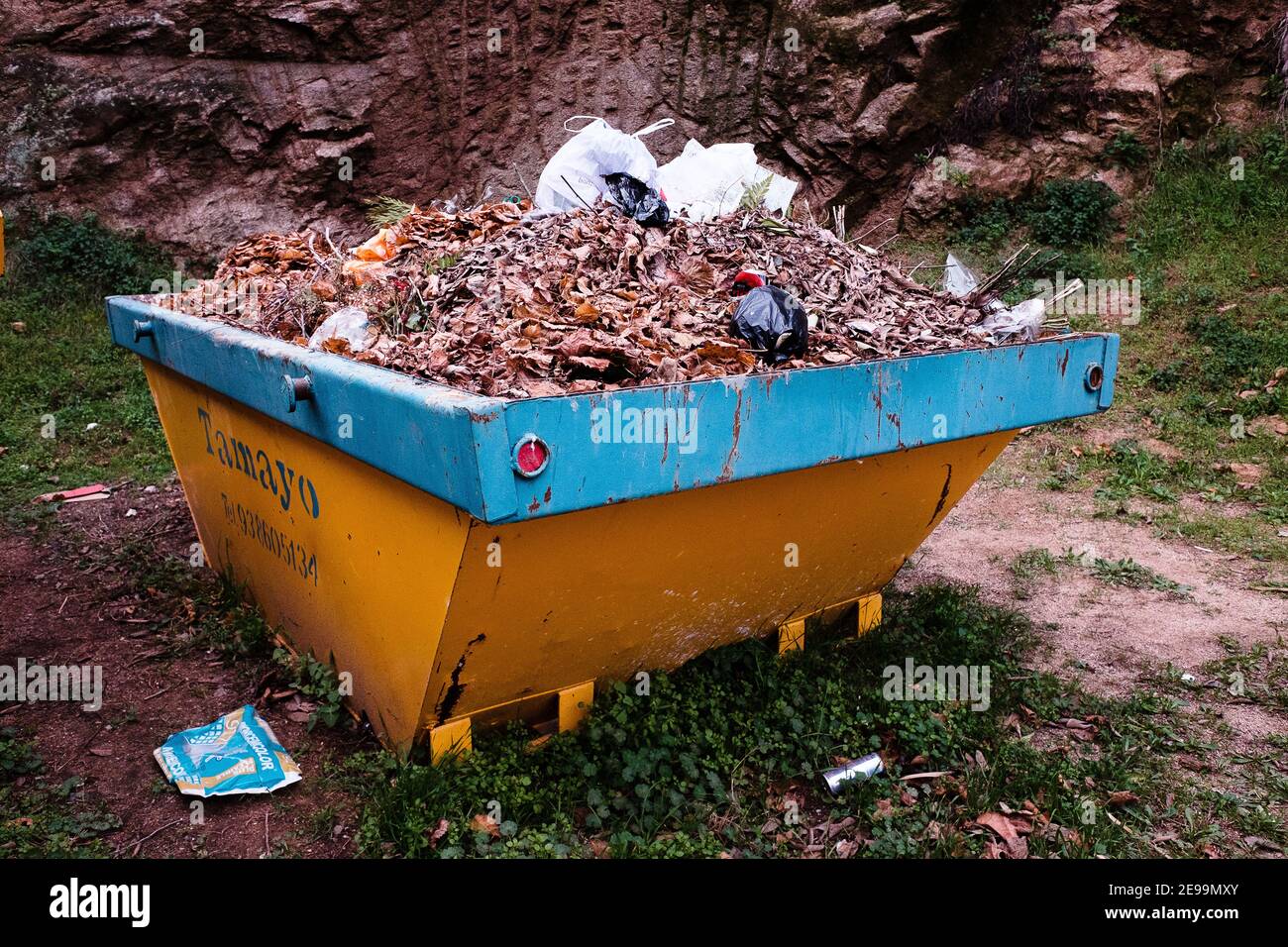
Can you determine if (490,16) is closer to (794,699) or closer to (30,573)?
(30,573)

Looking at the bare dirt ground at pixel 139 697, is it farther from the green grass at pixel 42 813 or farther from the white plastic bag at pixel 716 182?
the white plastic bag at pixel 716 182

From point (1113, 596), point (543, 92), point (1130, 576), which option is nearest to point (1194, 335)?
point (1130, 576)

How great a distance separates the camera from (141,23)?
24.4ft

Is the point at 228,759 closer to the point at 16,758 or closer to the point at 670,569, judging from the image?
the point at 16,758

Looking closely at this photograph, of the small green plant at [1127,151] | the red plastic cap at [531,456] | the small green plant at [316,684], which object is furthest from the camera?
the small green plant at [1127,151]

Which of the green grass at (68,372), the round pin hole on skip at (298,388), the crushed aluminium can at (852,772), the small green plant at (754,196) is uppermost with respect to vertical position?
the small green plant at (754,196)

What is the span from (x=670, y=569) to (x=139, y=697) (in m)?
1.67

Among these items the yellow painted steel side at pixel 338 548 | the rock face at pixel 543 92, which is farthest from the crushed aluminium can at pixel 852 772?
the rock face at pixel 543 92

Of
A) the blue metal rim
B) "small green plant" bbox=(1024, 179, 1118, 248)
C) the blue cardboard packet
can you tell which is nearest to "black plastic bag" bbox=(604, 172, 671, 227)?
the blue metal rim

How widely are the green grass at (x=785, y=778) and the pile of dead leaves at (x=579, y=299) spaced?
947 millimetres

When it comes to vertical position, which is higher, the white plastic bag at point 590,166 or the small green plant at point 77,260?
the white plastic bag at point 590,166

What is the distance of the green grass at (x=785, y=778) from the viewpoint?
224 centimetres

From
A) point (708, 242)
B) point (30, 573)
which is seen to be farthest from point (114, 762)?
point (708, 242)

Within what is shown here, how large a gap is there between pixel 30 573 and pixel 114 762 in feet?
5.26
